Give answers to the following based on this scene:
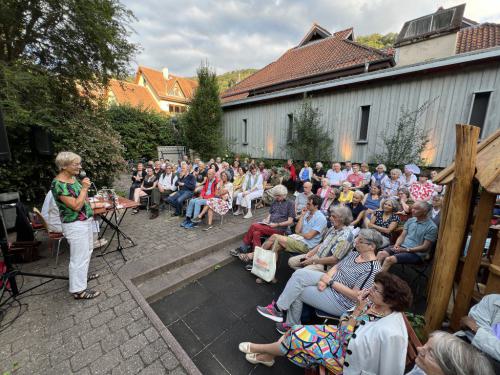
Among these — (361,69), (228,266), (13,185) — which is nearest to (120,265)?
(228,266)

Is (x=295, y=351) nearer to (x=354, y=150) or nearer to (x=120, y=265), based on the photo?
(x=120, y=265)

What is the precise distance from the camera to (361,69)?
10141mm

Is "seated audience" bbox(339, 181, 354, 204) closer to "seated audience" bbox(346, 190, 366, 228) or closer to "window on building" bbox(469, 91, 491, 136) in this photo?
"seated audience" bbox(346, 190, 366, 228)

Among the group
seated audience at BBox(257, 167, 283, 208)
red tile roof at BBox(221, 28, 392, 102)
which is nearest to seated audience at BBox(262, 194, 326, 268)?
seated audience at BBox(257, 167, 283, 208)

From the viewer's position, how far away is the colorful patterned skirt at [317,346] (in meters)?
1.58

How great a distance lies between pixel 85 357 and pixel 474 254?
3453 millimetres

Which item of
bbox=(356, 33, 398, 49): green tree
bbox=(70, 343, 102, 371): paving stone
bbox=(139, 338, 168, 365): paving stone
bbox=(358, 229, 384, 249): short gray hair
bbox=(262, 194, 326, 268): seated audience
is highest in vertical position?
bbox=(356, 33, 398, 49): green tree

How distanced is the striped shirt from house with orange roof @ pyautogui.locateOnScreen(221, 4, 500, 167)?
7077mm

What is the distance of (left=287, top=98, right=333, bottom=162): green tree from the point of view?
29.7 ft

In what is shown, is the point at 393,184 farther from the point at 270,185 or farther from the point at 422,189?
the point at 270,185

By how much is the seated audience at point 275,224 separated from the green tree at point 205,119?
31.4 feet

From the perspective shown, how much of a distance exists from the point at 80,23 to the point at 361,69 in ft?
35.9

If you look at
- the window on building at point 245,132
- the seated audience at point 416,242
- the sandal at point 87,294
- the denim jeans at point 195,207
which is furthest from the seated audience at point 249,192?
the window on building at point 245,132

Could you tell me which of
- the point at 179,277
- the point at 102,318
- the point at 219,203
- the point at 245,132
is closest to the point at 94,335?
the point at 102,318
